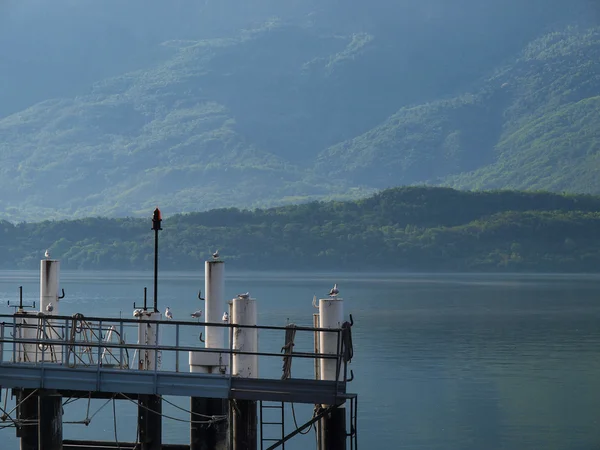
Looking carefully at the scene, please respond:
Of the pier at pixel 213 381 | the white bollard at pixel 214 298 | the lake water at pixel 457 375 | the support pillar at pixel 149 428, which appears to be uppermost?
the white bollard at pixel 214 298

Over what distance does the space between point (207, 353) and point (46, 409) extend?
11.5 ft

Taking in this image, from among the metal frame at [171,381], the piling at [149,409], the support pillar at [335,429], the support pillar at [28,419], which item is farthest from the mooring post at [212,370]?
the support pillar at [28,419]

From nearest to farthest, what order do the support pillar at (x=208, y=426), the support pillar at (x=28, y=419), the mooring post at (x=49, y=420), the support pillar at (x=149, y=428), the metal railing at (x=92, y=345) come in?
the metal railing at (x=92, y=345), the mooring post at (x=49, y=420), the support pillar at (x=208, y=426), the support pillar at (x=149, y=428), the support pillar at (x=28, y=419)

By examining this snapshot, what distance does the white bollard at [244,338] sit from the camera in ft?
74.6

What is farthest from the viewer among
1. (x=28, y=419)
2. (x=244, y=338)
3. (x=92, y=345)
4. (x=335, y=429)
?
(x=28, y=419)

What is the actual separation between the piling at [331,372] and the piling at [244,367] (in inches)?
54.1

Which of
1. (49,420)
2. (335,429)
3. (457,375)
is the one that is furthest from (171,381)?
(457,375)

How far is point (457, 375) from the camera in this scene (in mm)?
62344

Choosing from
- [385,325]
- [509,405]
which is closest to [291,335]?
[509,405]

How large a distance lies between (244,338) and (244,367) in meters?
0.60

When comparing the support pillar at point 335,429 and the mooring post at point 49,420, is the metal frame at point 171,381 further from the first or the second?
the mooring post at point 49,420

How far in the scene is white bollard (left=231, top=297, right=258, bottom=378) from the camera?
22.7 metres

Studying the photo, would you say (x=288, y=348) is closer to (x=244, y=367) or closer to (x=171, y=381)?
(x=244, y=367)

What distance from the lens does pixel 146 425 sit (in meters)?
25.0
